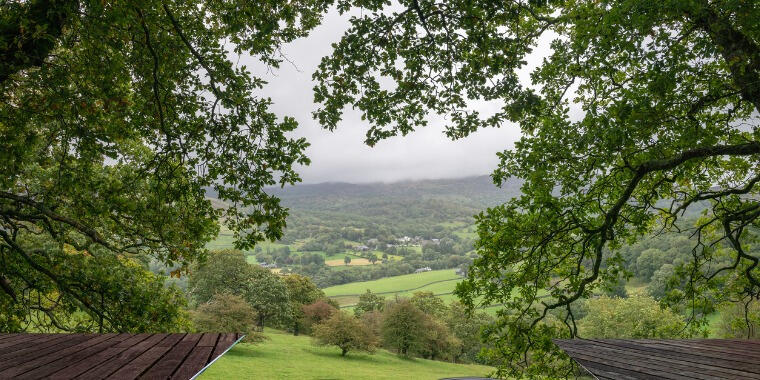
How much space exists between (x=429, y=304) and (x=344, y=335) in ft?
70.0

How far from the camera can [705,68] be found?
320 inches

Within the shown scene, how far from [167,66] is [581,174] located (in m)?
8.40

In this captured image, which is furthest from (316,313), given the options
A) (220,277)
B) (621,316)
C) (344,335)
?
(621,316)

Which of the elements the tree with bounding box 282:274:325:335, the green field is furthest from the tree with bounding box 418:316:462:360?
the tree with bounding box 282:274:325:335

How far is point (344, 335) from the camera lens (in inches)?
1634

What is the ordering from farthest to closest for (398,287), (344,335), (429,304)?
1. (398,287)
2. (429,304)
3. (344,335)

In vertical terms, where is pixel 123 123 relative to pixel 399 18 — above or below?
below

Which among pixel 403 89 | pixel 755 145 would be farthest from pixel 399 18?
pixel 755 145

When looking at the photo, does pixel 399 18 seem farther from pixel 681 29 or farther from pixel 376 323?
pixel 376 323

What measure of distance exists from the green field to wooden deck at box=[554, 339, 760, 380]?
28.1 meters

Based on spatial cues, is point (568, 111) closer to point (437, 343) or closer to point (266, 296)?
point (266, 296)

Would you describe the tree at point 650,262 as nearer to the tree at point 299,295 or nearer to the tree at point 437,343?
the tree at point 437,343

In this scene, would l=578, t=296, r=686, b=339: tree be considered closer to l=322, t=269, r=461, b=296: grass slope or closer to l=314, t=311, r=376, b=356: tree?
l=314, t=311, r=376, b=356: tree

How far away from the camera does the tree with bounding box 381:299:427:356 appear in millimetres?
46312
